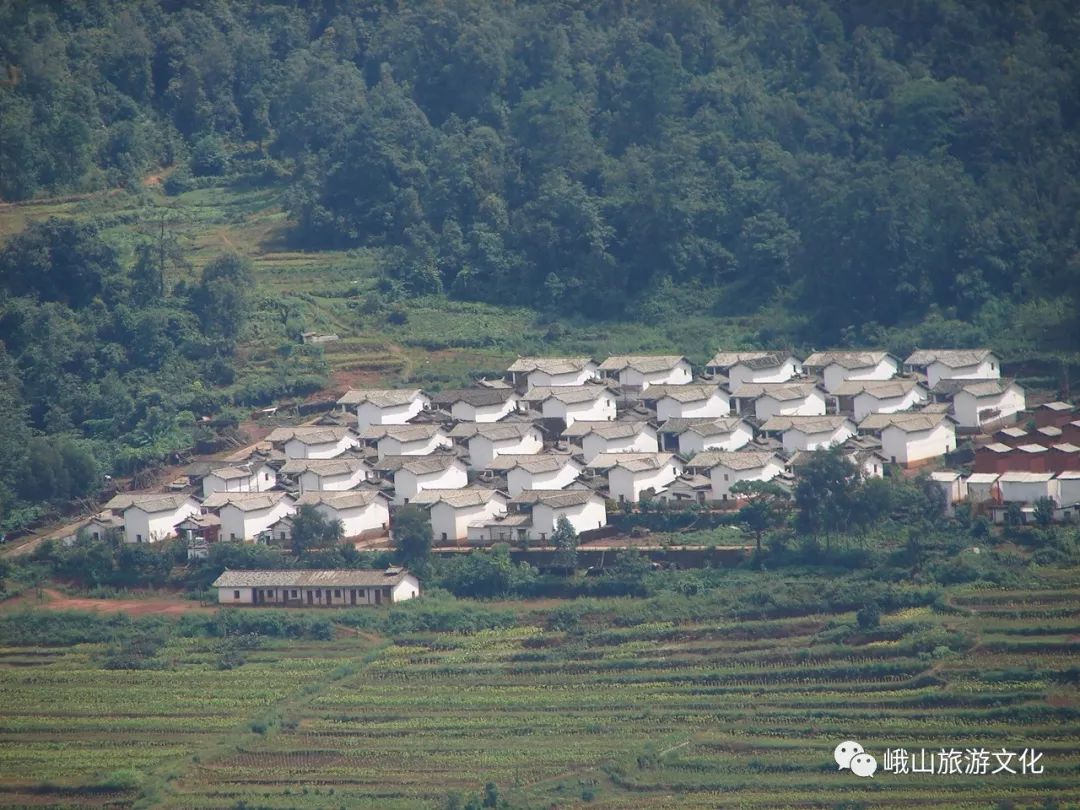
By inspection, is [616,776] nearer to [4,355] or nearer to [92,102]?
[4,355]

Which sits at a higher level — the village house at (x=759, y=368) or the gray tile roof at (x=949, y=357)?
the gray tile roof at (x=949, y=357)

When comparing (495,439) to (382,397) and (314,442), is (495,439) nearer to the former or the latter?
(382,397)

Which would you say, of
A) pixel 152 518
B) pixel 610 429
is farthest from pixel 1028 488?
pixel 152 518

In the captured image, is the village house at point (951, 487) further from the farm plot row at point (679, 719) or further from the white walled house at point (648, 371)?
the white walled house at point (648, 371)

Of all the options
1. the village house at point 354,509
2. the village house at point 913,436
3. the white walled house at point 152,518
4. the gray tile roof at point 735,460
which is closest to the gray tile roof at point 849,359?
the village house at point 913,436

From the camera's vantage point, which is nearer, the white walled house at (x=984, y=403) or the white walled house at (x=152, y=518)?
the white walled house at (x=152, y=518)
